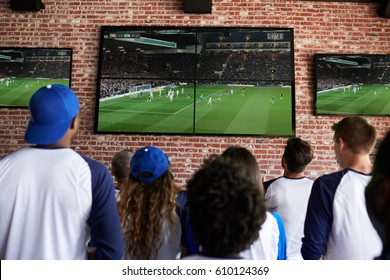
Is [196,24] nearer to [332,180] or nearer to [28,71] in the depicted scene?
[28,71]

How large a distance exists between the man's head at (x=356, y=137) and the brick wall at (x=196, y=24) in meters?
3.45

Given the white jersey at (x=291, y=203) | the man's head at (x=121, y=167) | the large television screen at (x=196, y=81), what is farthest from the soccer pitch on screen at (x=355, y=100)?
the man's head at (x=121, y=167)

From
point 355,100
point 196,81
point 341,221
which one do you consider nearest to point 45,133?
point 341,221

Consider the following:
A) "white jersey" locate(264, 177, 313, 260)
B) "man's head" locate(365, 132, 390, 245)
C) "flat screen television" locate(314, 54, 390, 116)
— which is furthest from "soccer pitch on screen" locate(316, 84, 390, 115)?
"man's head" locate(365, 132, 390, 245)

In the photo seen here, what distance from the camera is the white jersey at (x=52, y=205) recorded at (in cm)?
152

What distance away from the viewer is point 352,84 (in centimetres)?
567

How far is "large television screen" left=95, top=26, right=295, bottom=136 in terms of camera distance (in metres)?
5.55

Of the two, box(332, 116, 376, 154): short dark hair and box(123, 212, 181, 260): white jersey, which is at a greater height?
box(332, 116, 376, 154): short dark hair

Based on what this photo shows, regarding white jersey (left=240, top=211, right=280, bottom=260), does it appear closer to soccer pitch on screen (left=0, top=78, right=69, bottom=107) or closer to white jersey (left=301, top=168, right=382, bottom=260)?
white jersey (left=301, top=168, right=382, bottom=260)

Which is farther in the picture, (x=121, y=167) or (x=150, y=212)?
(x=121, y=167)

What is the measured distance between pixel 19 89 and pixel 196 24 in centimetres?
276

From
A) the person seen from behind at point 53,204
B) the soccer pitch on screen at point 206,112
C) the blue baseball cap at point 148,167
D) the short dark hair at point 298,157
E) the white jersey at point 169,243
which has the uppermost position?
the soccer pitch on screen at point 206,112

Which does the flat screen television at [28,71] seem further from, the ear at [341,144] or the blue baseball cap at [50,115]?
the ear at [341,144]

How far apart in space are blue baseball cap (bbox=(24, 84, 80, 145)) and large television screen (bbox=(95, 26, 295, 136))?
391 centimetres
